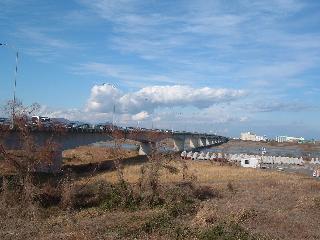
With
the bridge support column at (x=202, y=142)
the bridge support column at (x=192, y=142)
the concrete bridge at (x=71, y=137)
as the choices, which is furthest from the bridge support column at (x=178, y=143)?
the bridge support column at (x=202, y=142)

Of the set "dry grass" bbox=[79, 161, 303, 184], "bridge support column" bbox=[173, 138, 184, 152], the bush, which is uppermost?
"bridge support column" bbox=[173, 138, 184, 152]

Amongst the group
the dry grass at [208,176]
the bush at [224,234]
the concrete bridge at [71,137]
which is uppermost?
the concrete bridge at [71,137]

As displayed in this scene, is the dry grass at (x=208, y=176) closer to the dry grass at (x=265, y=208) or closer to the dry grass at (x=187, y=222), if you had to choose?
the dry grass at (x=265, y=208)

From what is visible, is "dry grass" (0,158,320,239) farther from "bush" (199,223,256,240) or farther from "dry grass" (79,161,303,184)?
"dry grass" (79,161,303,184)

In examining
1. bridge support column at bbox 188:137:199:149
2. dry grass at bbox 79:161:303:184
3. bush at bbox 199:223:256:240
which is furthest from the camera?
bridge support column at bbox 188:137:199:149

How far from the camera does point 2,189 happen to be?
33.9 metres

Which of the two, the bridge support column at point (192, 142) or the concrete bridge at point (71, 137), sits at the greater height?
the concrete bridge at point (71, 137)

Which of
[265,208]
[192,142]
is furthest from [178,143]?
[265,208]

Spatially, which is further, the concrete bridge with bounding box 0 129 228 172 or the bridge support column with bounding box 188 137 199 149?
the bridge support column with bounding box 188 137 199 149

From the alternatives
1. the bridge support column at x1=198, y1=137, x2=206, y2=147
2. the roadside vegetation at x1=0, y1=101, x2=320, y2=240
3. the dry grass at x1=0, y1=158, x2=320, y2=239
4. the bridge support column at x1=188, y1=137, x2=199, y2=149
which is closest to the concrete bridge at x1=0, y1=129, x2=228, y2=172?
the roadside vegetation at x1=0, y1=101, x2=320, y2=240

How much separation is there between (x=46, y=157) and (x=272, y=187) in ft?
71.6

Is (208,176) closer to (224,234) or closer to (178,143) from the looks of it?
(224,234)

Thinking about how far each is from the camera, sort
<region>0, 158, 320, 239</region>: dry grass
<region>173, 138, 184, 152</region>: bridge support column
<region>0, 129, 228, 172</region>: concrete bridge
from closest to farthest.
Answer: <region>0, 158, 320, 239</region>: dry grass
<region>0, 129, 228, 172</region>: concrete bridge
<region>173, 138, 184, 152</region>: bridge support column

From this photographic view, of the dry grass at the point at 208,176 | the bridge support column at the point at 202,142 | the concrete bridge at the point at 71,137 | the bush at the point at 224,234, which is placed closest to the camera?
the bush at the point at 224,234
